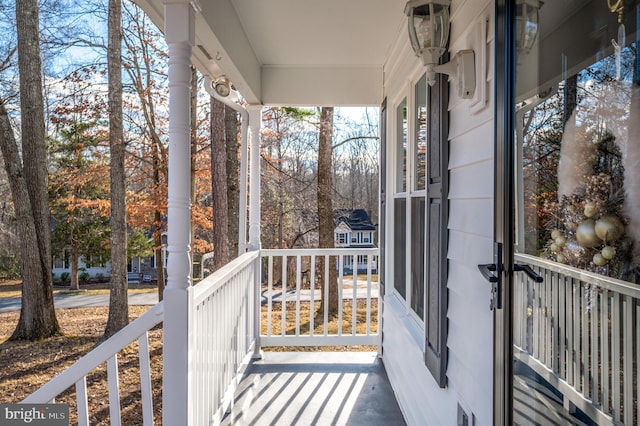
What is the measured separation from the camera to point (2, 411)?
277cm

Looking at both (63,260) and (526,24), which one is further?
(63,260)

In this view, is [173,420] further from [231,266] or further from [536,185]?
[536,185]

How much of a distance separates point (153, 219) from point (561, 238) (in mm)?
A: 9363

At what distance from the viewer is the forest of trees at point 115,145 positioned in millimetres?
7559

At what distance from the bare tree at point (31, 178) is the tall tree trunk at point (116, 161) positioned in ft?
4.12

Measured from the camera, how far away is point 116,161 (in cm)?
762

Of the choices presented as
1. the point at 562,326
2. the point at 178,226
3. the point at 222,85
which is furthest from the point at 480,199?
the point at 222,85

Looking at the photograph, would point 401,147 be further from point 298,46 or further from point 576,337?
point 576,337

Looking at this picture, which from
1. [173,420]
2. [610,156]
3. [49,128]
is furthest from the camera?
[49,128]

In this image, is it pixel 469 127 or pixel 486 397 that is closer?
pixel 486 397

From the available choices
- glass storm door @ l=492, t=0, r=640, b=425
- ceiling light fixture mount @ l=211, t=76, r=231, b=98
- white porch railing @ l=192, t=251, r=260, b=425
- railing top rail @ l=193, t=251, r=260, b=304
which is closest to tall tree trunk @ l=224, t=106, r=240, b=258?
white porch railing @ l=192, t=251, r=260, b=425

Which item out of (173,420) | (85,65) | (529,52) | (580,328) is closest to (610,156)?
(580,328)

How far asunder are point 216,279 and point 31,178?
273 inches

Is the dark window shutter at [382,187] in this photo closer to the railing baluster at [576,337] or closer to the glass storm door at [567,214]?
the glass storm door at [567,214]
